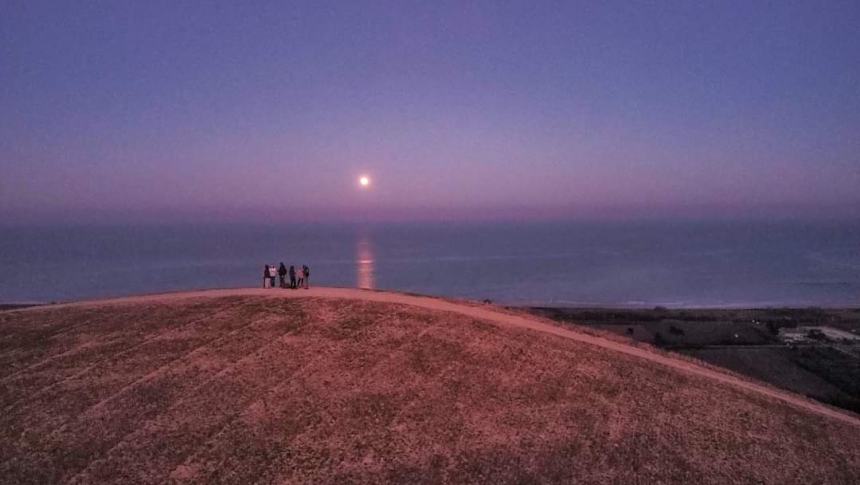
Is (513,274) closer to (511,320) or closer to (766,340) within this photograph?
(766,340)

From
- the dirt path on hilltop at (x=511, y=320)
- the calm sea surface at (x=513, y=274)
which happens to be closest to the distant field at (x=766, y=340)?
the dirt path on hilltop at (x=511, y=320)

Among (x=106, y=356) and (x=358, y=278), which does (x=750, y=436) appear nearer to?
(x=106, y=356)

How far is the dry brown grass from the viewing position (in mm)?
15148

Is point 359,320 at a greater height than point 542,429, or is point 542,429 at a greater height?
point 359,320

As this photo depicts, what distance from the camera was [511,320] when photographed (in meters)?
26.2

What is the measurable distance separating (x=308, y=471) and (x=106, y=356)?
39.8 ft

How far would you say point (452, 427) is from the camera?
55.1 ft

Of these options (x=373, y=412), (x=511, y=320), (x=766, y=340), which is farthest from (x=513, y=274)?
(x=373, y=412)

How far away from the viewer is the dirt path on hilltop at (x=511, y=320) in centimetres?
2153

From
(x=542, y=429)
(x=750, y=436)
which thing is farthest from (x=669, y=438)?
(x=542, y=429)

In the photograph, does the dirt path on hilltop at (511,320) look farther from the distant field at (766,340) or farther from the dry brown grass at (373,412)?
the distant field at (766,340)

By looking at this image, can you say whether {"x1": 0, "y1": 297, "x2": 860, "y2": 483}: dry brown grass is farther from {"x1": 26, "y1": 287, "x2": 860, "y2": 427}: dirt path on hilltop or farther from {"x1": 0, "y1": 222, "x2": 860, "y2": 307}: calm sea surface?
{"x1": 0, "y1": 222, "x2": 860, "y2": 307}: calm sea surface

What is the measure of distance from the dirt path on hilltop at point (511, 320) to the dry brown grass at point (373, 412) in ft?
3.62

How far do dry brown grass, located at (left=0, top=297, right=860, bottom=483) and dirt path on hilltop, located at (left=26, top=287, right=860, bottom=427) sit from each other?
3.62 feet
